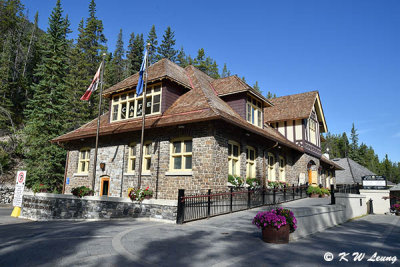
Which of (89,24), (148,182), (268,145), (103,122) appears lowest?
(148,182)

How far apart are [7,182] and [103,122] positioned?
15.4 m

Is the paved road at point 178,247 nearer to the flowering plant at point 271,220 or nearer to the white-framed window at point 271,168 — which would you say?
the flowering plant at point 271,220

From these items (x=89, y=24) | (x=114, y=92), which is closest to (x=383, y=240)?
(x=114, y=92)

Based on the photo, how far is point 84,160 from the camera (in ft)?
66.4

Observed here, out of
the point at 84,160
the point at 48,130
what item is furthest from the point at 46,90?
the point at 84,160

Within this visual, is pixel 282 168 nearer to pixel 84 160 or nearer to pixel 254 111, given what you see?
pixel 254 111

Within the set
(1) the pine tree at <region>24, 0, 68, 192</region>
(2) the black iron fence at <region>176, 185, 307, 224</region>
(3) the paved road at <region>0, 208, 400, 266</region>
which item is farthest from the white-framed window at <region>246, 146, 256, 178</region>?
(1) the pine tree at <region>24, 0, 68, 192</region>

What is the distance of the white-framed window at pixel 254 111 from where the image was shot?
18191 millimetres

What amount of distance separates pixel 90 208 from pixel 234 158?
7944mm

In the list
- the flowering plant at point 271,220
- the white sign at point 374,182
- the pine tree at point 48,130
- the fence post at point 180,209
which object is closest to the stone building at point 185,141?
the fence post at point 180,209

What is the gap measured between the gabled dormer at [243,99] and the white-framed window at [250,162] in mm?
1934

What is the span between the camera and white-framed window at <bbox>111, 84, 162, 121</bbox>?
17.4m

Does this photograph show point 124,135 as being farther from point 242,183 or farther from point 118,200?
point 242,183

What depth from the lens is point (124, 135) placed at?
17.5 meters
